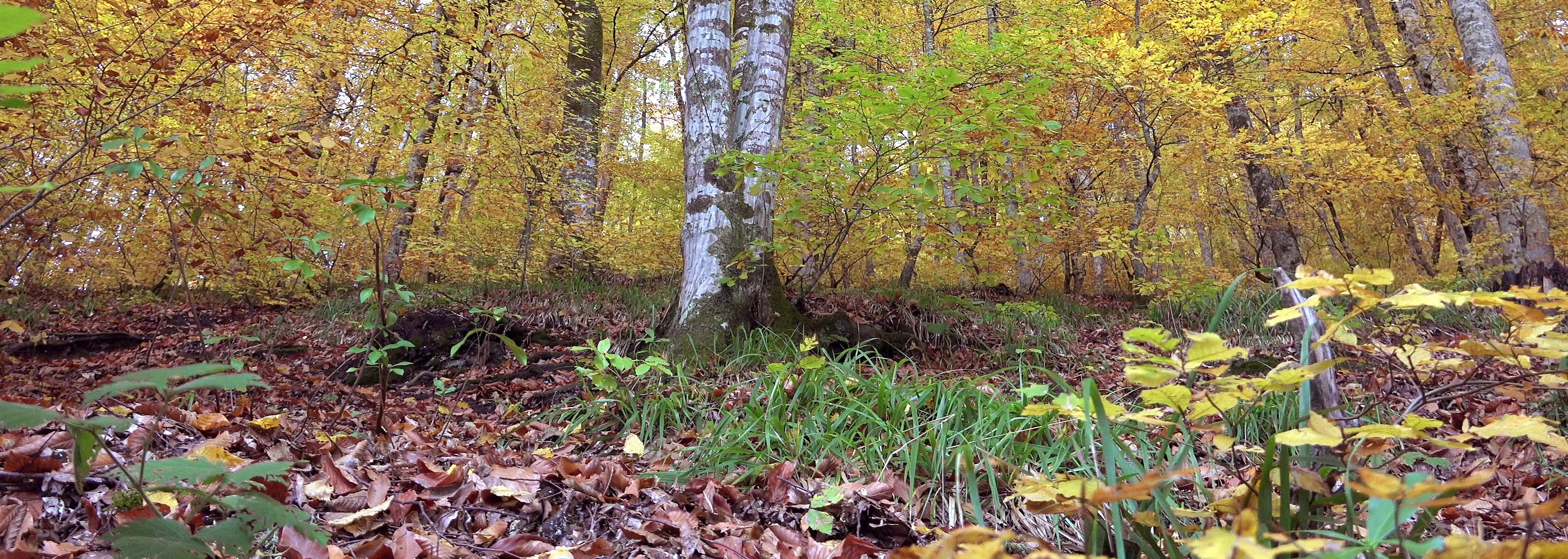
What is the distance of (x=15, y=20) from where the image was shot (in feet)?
2.43

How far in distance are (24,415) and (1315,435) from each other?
1.96 m

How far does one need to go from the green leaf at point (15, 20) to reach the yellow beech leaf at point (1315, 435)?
5.53ft

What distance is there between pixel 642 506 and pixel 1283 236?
9414 mm

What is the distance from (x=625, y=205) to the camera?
1294 cm

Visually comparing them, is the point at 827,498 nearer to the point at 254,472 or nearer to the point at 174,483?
the point at 254,472

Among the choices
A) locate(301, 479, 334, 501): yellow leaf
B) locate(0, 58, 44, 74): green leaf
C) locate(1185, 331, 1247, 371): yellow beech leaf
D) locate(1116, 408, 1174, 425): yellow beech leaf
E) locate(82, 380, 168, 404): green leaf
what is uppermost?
locate(0, 58, 44, 74): green leaf

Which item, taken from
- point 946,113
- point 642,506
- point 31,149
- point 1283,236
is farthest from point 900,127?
point 1283,236

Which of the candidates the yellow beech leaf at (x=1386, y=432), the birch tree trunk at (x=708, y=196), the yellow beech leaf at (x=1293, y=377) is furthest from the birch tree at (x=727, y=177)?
the yellow beech leaf at (x=1386, y=432)

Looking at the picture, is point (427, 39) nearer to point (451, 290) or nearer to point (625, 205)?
point (451, 290)

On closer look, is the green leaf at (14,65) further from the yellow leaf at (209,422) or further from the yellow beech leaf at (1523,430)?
the yellow leaf at (209,422)

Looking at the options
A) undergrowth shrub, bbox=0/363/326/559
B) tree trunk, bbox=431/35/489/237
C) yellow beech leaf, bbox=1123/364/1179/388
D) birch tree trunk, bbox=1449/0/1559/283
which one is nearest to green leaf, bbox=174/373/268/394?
undergrowth shrub, bbox=0/363/326/559

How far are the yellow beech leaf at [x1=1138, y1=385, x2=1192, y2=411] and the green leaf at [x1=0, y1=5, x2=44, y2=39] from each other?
1554mm

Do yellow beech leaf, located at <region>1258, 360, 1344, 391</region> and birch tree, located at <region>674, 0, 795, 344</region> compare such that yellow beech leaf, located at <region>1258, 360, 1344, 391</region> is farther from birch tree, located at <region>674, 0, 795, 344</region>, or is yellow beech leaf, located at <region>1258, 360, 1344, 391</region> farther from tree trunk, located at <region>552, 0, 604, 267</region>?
tree trunk, located at <region>552, 0, 604, 267</region>

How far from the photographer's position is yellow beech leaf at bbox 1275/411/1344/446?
1080 millimetres
